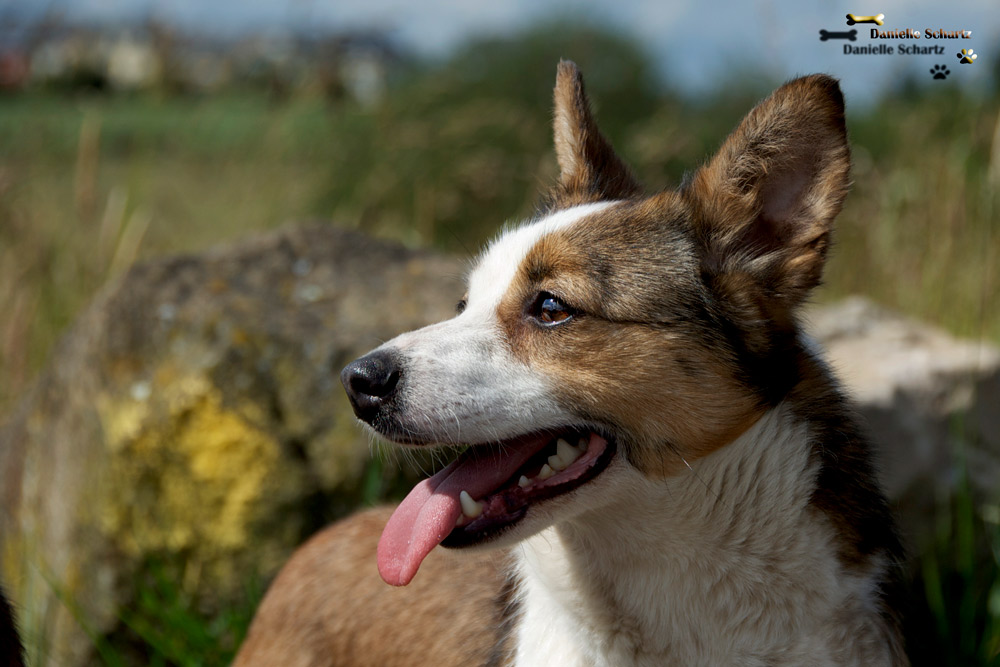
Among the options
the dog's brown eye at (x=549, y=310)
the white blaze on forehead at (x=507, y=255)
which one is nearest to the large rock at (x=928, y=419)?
the white blaze on forehead at (x=507, y=255)

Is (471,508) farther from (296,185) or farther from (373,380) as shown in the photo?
(296,185)

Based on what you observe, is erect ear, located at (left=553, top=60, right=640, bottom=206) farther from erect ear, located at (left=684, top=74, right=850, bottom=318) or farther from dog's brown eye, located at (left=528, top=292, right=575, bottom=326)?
dog's brown eye, located at (left=528, top=292, right=575, bottom=326)

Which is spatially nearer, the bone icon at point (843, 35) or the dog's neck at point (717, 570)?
the dog's neck at point (717, 570)

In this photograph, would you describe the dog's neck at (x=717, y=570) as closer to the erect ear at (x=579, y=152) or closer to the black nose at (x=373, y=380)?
the black nose at (x=373, y=380)

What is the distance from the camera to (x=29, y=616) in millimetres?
4168

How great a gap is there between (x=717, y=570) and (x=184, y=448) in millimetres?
2533

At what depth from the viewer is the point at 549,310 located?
2.68 meters

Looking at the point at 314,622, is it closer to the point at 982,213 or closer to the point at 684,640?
the point at 684,640

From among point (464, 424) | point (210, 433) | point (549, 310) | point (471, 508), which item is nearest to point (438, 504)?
point (471, 508)

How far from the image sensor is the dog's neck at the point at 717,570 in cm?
253

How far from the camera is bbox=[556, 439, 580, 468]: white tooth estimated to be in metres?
2.57

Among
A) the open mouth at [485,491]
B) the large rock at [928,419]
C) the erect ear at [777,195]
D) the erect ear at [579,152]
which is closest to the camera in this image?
the open mouth at [485,491]

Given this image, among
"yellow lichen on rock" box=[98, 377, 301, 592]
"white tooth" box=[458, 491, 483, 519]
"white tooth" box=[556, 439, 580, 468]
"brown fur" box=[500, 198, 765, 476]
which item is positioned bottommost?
"yellow lichen on rock" box=[98, 377, 301, 592]

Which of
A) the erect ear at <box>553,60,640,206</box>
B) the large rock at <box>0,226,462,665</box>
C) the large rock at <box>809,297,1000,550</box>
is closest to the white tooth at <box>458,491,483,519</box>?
the erect ear at <box>553,60,640,206</box>
